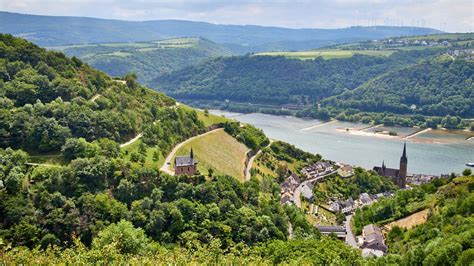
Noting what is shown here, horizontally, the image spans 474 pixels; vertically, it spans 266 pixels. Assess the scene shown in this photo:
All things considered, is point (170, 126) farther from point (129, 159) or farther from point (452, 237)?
point (452, 237)

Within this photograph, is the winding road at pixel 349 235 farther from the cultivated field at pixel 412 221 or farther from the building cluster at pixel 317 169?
the building cluster at pixel 317 169

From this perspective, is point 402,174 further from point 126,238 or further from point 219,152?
point 126,238

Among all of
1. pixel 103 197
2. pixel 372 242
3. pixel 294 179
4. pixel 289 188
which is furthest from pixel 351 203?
pixel 103 197

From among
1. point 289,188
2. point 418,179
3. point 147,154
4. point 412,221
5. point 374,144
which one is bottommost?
point 374,144

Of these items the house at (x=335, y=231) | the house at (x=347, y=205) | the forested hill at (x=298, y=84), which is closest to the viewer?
the house at (x=335, y=231)

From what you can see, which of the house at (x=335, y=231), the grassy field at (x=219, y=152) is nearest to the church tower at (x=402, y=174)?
the grassy field at (x=219, y=152)

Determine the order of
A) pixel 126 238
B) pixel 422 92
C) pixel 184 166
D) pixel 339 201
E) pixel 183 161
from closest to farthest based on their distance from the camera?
pixel 126 238 → pixel 184 166 → pixel 183 161 → pixel 339 201 → pixel 422 92

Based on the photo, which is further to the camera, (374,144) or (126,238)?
(374,144)
